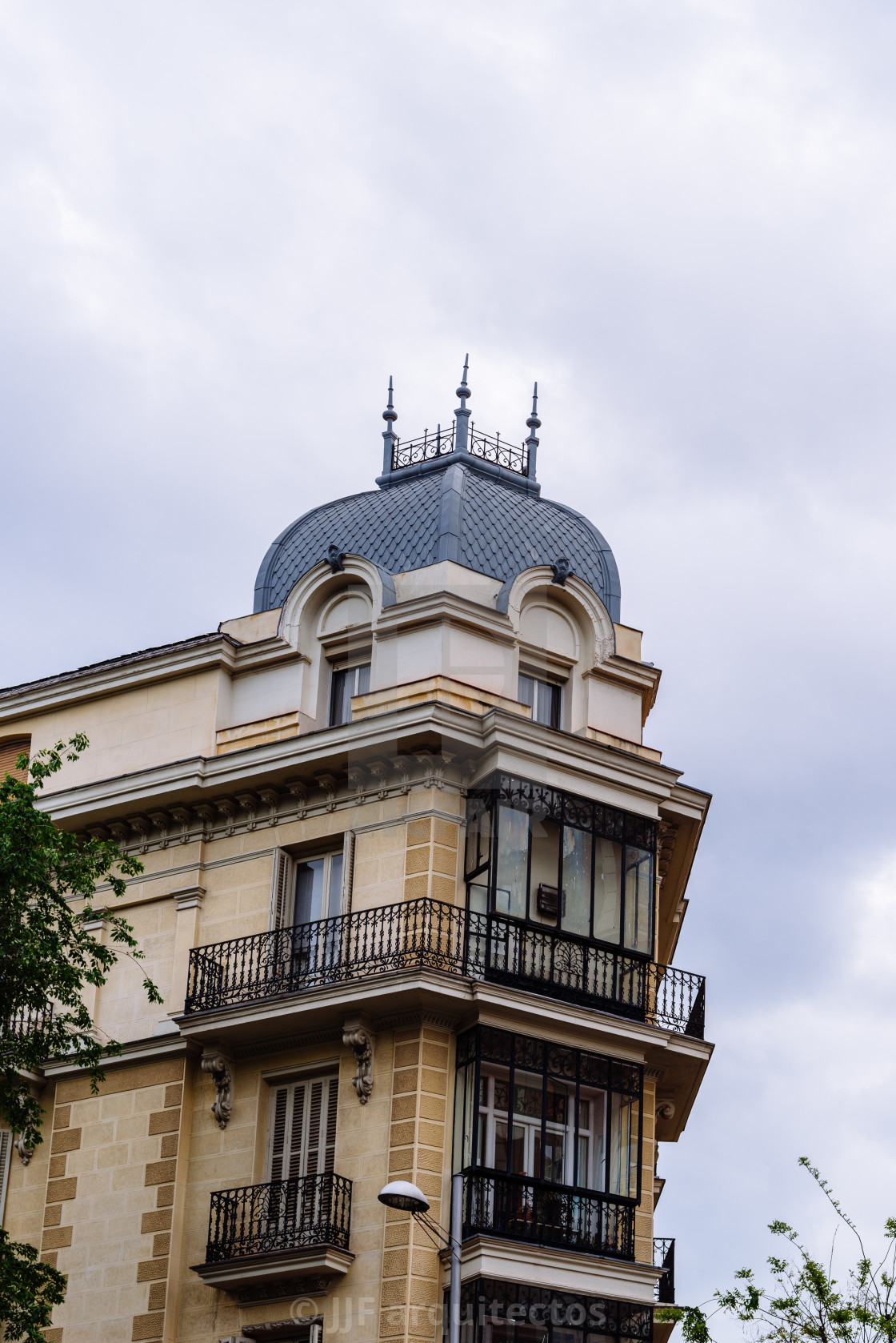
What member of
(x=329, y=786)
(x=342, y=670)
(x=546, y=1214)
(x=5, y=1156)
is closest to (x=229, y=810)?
(x=329, y=786)

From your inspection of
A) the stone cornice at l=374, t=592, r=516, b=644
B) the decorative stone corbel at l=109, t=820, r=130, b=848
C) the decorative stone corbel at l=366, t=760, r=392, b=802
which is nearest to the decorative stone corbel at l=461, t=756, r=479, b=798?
the decorative stone corbel at l=366, t=760, r=392, b=802

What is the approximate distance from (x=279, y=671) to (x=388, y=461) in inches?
219

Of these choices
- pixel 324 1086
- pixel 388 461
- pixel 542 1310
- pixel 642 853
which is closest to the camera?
pixel 542 1310

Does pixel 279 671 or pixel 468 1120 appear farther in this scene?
pixel 279 671

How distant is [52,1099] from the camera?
30.3 m

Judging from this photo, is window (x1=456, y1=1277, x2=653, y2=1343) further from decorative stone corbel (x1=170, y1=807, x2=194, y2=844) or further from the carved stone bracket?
decorative stone corbel (x1=170, y1=807, x2=194, y2=844)

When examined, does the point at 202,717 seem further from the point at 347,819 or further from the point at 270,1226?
the point at 270,1226

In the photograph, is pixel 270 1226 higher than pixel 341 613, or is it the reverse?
pixel 341 613

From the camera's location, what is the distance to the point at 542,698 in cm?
3075

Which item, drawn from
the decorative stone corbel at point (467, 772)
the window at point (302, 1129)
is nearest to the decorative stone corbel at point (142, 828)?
the window at point (302, 1129)

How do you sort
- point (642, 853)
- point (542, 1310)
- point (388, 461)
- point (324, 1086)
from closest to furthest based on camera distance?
point (542, 1310), point (324, 1086), point (642, 853), point (388, 461)

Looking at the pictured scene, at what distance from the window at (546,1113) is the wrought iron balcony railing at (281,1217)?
170 cm

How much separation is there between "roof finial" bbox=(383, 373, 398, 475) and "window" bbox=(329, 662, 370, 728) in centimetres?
521

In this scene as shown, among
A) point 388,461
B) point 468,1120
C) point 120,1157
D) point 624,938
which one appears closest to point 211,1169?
point 120,1157
